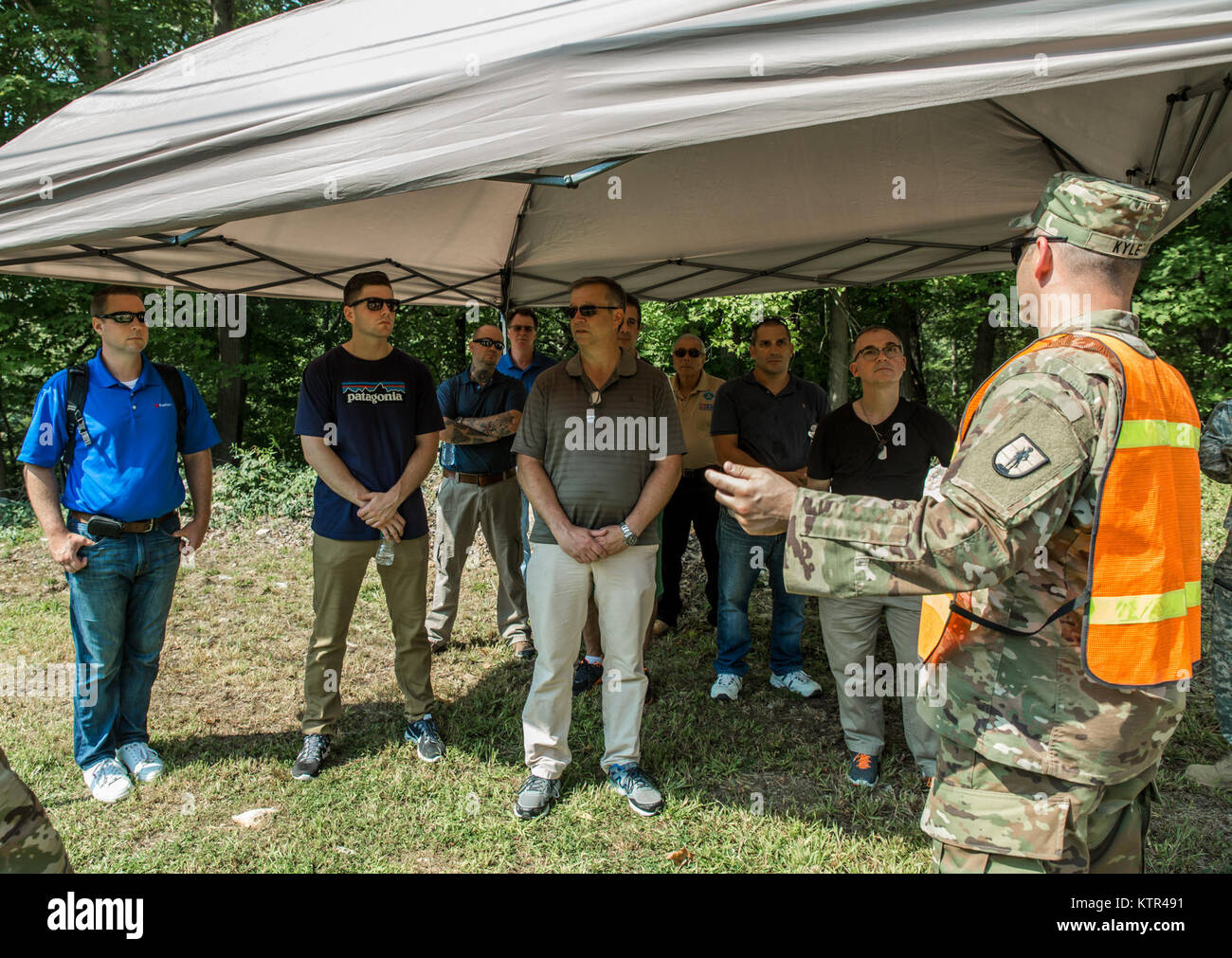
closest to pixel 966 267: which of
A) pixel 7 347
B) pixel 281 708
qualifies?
pixel 281 708

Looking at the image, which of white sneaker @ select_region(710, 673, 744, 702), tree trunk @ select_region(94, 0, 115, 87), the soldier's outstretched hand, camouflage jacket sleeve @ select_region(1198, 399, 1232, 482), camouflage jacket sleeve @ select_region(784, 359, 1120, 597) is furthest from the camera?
tree trunk @ select_region(94, 0, 115, 87)

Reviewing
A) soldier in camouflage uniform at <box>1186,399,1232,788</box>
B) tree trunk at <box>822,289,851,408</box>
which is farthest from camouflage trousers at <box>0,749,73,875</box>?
tree trunk at <box>822,289,851,408</box>

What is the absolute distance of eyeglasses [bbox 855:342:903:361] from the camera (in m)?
3.96

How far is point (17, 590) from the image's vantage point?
709cm

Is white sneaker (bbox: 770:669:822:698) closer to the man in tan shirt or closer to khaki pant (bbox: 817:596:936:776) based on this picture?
khaki pant (bbox: 817:596:936:776)

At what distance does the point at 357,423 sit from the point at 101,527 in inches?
47.5

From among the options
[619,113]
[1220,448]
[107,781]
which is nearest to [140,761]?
[107,781]

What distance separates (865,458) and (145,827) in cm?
364

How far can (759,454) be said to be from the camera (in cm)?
480

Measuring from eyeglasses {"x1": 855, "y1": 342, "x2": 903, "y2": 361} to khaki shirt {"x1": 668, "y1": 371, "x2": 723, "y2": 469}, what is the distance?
5.23 feet

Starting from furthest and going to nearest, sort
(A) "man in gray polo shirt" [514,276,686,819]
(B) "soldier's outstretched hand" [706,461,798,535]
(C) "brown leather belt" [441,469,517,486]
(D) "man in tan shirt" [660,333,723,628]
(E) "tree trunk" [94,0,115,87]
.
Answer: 1. (E) "tree trunk" [94,0,115,87]
2. (D) "man in tan shirt" [660,333,723,628]
3. (C) "brown leather belt" [441,469,517,486]
4. (A) "man in gray polo shirt" [514,276,686,819]
5. (B) "soldier's outstretched hand" [706,461,798,535]

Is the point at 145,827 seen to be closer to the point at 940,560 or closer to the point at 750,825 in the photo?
the point at 750,825
